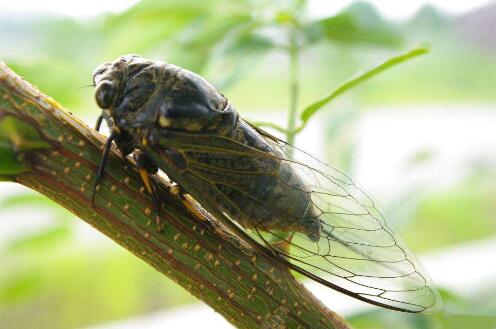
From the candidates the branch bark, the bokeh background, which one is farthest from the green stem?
the branch bark

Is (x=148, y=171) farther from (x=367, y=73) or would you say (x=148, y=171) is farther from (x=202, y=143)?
(x=367, y=73)

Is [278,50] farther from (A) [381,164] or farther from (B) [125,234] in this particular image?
(A) [381,164]

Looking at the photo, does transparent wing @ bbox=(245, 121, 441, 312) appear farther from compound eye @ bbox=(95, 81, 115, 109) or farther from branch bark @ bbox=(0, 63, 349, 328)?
compound eye @ bbox=(95, 81, 115, 109)

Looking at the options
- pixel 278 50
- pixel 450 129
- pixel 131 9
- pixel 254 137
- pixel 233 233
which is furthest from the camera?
pixel 450 129

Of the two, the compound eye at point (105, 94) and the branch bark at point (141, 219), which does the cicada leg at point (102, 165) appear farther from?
the compound eye at point (105, 94)

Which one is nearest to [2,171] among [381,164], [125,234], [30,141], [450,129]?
[30,141]

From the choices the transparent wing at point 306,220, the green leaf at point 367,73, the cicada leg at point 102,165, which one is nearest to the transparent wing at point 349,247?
the transparent wing at point 306,220
